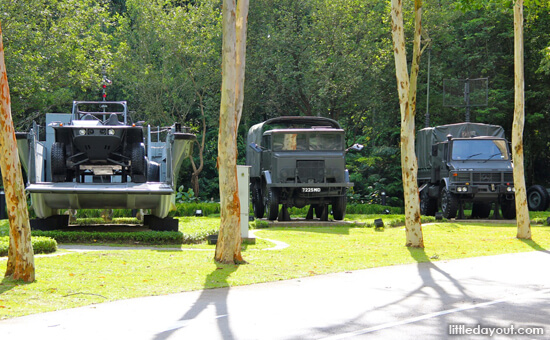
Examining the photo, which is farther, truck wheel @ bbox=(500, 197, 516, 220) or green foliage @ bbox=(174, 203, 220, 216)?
green foliage @ bbox=(174, 203, 220, 216)

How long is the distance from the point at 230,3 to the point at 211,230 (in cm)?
643

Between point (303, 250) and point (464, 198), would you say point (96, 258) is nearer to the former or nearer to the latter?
point (303, 250)

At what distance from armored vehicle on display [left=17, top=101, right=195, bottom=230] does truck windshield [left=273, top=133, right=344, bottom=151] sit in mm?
6304

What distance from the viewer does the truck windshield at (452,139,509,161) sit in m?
27.0

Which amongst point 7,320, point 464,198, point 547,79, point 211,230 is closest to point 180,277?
point 7,320

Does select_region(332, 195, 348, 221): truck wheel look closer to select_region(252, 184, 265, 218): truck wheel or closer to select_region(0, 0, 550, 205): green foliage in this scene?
select_region(252, 184, 265, 218): truck wheel

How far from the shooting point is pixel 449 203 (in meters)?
26.7

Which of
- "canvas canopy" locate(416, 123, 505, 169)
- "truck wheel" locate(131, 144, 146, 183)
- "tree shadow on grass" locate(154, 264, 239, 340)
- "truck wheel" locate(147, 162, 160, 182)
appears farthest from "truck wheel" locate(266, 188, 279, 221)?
"tree shadow on grass" locate(154, 264, 239, 340)

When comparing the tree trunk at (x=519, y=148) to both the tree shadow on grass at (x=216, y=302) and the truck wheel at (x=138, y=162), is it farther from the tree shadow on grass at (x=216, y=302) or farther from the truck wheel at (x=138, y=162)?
the tree shadow on grass at (x=216, y=302)

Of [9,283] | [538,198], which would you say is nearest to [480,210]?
[538,198]

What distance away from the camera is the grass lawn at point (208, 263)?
30.6 feet

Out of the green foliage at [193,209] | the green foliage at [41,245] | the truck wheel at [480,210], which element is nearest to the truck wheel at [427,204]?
the truck wheel at [480,210]

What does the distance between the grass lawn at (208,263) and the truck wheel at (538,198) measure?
11.0 meters

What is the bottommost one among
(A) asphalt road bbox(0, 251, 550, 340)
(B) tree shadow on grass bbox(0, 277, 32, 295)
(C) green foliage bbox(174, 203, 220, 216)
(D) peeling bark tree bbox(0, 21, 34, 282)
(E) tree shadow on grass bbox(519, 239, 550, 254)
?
(E) tree shadow on grass bbox(519, 239, 550, 254)
